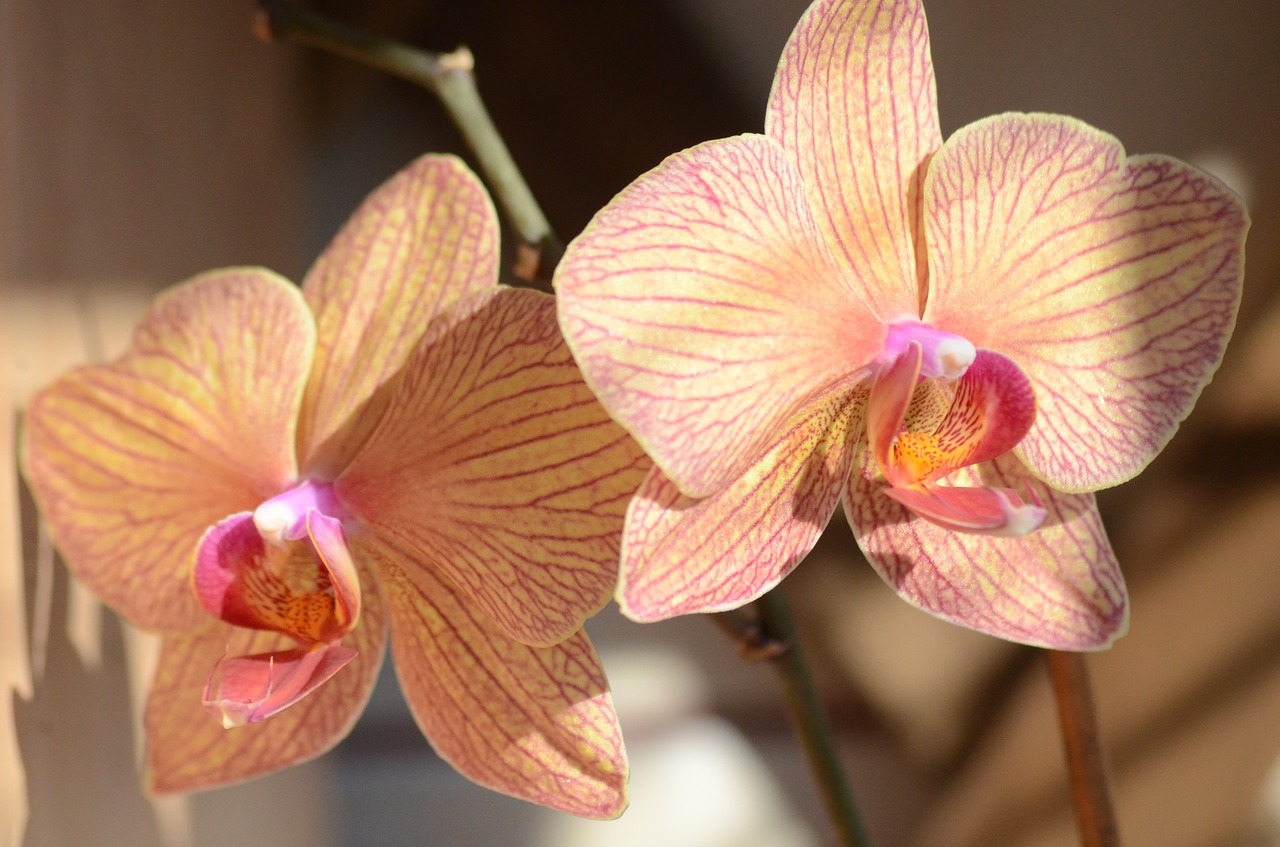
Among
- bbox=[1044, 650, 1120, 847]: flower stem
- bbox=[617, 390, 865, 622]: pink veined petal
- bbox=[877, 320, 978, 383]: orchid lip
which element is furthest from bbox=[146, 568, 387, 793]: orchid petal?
bbox=[1044, 650, 1120, 847]: flower stem

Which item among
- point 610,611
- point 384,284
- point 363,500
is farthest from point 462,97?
point 610,611

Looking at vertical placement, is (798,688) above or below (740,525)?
below

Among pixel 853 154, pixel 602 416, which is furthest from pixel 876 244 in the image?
pixel 602 416

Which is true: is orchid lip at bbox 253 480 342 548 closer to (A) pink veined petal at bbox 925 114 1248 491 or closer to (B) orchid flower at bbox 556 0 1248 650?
(B) orchid flower at bbox 556 0 1248 650

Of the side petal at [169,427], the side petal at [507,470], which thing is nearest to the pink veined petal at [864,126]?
the side petal at [507,470]

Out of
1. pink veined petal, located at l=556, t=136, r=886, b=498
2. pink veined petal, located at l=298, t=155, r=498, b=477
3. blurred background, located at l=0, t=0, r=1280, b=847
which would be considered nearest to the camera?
pink veined petal, located at l=556, t=136, r=886, b=498

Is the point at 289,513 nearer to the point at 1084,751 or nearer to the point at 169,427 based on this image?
the point at 169,427
